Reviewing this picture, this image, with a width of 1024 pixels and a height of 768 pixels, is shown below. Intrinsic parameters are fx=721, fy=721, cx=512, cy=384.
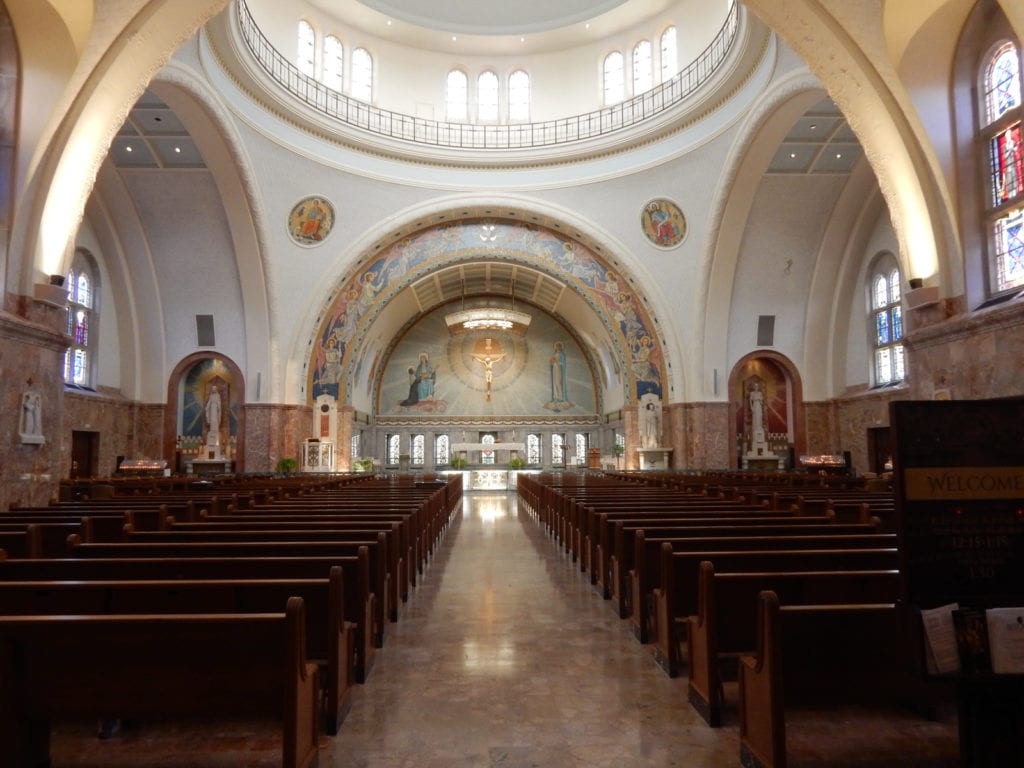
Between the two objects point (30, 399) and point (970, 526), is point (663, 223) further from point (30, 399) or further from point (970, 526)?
point (970, 526)

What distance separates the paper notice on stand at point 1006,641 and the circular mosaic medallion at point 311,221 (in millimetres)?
20371

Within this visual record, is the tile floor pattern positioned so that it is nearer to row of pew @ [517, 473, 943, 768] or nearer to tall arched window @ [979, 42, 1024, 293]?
row of pew @ [517, 473, 943, 768]

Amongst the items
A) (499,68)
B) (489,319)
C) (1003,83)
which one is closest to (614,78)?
(499,68)

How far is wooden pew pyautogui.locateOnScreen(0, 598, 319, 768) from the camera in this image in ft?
8.50

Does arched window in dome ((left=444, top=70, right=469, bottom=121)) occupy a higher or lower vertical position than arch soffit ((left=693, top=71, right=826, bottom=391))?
higher

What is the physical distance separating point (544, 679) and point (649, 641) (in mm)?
1118

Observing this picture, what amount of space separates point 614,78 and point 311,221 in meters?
10.7

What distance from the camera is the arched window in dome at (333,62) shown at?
2187cm

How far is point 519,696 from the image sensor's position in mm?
3898

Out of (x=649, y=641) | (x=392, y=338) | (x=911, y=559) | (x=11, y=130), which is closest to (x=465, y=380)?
(x=392, y=338)

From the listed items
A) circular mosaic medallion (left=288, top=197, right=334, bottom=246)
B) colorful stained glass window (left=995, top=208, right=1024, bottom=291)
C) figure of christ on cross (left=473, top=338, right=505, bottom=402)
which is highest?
circular mosaic medallion (left=288, top=197, right=334, bottom=246)

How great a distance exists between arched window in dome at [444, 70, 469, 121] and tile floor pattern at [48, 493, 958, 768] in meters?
21.4

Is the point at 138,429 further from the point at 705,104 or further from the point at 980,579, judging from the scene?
the point at 980,579

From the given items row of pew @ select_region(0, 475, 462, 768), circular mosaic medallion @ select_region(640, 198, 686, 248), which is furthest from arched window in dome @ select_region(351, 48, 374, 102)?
row of pew @ select_region(0, 475, 462, 768)
